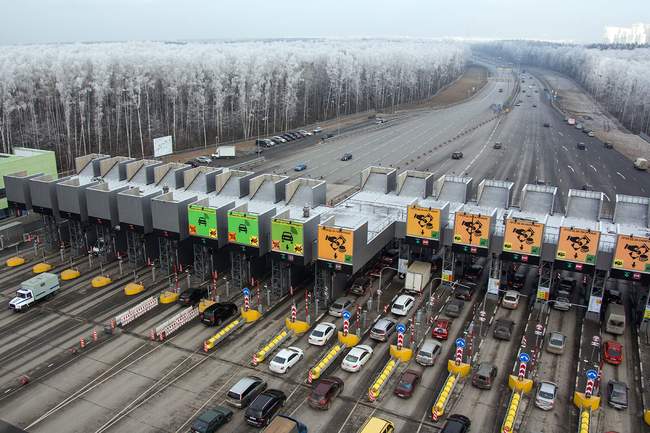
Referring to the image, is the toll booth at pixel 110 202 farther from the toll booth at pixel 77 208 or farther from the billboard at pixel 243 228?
the billboard at pixel 243 228

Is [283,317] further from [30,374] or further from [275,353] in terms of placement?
[30,374]

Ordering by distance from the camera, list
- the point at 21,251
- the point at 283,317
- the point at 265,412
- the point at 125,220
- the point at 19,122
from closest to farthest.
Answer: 1. the point at 265,412
2. the point at 283,317
3. the point at 125,220
4. the point at 21,251
5. the point at 19,122

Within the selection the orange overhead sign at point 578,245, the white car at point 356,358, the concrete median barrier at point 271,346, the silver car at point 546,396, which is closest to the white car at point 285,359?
the concrete median barrier at point 271,346

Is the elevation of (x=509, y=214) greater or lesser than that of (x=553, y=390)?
greater

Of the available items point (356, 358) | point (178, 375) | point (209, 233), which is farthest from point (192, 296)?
point (356, 358)

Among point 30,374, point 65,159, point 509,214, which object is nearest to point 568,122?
point 509,214
